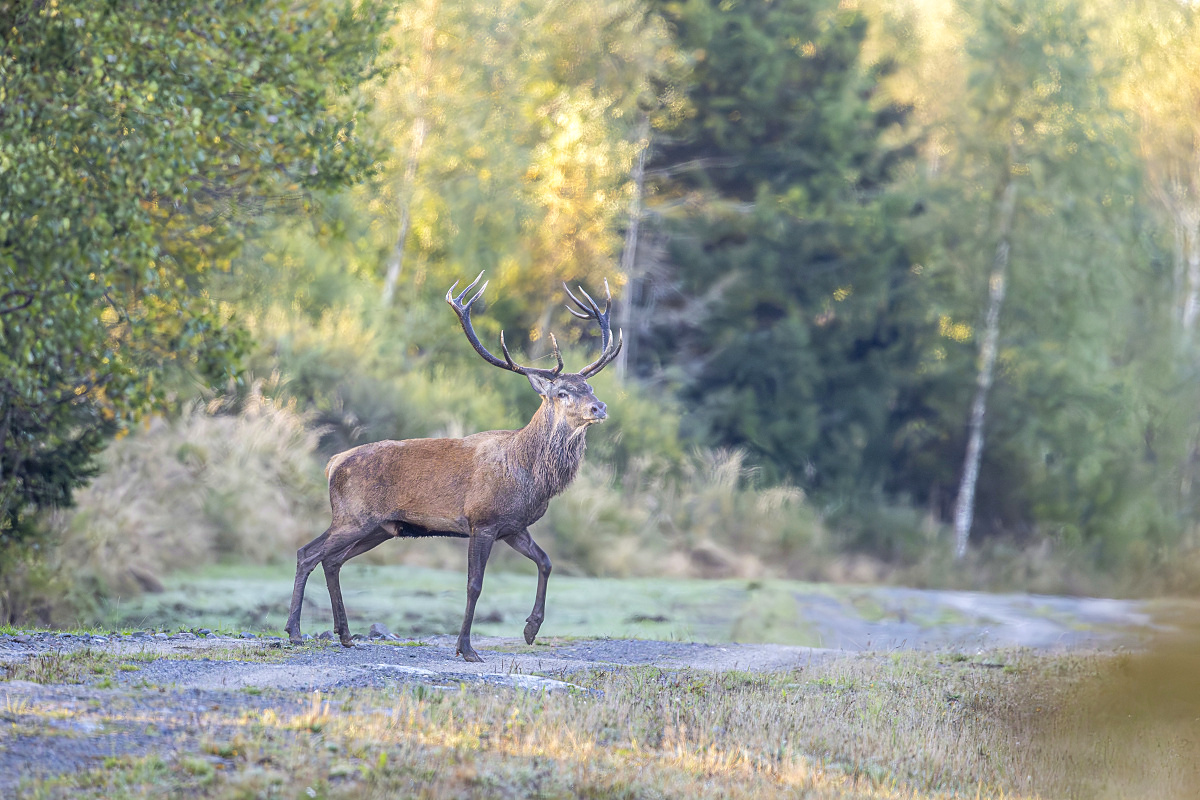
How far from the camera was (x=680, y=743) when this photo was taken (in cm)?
868

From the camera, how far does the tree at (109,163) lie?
13.6 meters

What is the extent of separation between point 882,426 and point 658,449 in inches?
356

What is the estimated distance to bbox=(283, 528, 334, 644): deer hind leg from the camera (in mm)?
11750

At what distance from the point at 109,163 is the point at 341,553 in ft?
15.3

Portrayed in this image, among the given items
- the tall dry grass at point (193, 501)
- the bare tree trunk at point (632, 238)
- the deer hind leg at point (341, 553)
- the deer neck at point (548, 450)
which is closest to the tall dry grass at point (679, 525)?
the tall dry grass at point (193, 501)

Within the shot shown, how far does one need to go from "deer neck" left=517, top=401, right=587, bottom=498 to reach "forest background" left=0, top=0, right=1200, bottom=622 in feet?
28.7

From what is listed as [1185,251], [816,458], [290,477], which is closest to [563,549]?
[290,477]

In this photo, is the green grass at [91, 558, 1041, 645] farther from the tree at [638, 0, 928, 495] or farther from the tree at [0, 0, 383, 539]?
the tree at [638, 0, 928, 495]

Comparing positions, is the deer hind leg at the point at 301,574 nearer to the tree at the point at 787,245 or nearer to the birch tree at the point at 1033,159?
the tree at the point at 787,245

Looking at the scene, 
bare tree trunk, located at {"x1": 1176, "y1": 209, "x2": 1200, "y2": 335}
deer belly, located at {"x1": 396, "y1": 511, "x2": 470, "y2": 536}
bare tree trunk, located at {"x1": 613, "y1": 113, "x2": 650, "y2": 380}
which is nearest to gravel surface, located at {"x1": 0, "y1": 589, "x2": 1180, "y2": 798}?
deer belly, located at {"x1": 396, "y1": 511, "x2": 470, "y2": 536}

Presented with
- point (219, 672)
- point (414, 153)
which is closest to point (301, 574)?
point (219, 672)

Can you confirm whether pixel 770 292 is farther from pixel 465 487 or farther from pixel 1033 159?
pixel 465 487

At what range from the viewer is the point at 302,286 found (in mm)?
27781

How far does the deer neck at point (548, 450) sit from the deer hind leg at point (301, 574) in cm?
179
